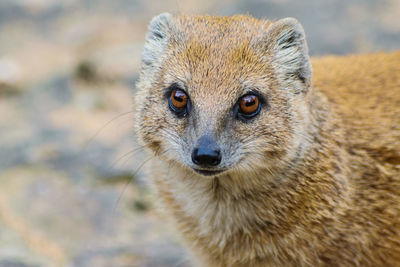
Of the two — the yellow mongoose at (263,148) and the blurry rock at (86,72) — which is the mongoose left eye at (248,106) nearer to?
the yellow mongoose at (263,148)

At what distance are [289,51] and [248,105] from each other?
2.10ft

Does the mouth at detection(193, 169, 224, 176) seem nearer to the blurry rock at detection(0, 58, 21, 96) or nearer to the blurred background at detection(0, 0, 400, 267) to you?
the blurred background at detection(0, 0, 400, 267)

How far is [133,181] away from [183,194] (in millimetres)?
1936

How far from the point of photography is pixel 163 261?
5.85 m

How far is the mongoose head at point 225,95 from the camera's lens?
14.0ft

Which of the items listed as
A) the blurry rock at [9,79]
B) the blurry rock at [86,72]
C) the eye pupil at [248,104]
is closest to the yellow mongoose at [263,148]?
the eye pupil at [248,104]

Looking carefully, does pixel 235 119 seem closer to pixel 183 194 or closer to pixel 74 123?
pixel 183 194

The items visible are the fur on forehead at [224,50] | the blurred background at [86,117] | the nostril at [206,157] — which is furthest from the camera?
the blurred background at [86,117]

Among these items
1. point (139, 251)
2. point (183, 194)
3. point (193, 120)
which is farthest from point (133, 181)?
point (193, 120)

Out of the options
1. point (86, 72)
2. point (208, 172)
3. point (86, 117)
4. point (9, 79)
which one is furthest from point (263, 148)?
point (9, 79)

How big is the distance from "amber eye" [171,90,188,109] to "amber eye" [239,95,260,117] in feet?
1.36

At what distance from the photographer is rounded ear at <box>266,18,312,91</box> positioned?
4625mm

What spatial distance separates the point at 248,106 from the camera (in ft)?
14.3

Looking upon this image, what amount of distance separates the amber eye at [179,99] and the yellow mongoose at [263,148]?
1 cm
